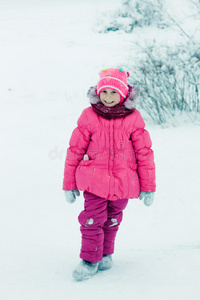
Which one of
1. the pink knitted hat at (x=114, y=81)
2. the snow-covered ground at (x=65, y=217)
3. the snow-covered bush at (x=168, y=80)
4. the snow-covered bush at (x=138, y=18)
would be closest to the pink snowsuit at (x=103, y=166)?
the pink knitted hat at (x=114, y=81)

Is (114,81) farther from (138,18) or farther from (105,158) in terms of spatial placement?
(138,18)

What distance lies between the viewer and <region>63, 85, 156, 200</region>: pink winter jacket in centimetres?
217

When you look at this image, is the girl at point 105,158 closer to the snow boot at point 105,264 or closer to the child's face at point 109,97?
the child's face at point 109,97

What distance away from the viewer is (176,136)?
16.8ft

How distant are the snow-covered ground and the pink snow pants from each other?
173mm

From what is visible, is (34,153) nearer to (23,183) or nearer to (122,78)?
(23,183)

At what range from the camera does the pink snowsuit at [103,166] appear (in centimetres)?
217

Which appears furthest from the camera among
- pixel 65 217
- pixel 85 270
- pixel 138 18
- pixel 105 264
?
pixel 138 18

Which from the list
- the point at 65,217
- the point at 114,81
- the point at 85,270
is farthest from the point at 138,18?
the point at 85,270

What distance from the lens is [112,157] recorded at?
219 centimetres

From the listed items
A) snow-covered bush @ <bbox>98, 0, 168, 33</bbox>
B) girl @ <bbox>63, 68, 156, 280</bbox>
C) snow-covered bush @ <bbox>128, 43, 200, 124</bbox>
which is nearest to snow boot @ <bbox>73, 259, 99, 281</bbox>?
girl @ <bbox>63, 68, 156, 280</bbox>

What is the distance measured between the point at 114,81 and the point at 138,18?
1168 centimetres

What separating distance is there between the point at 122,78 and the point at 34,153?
9.90 feet

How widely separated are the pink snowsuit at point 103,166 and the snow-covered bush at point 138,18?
36.2 feet
